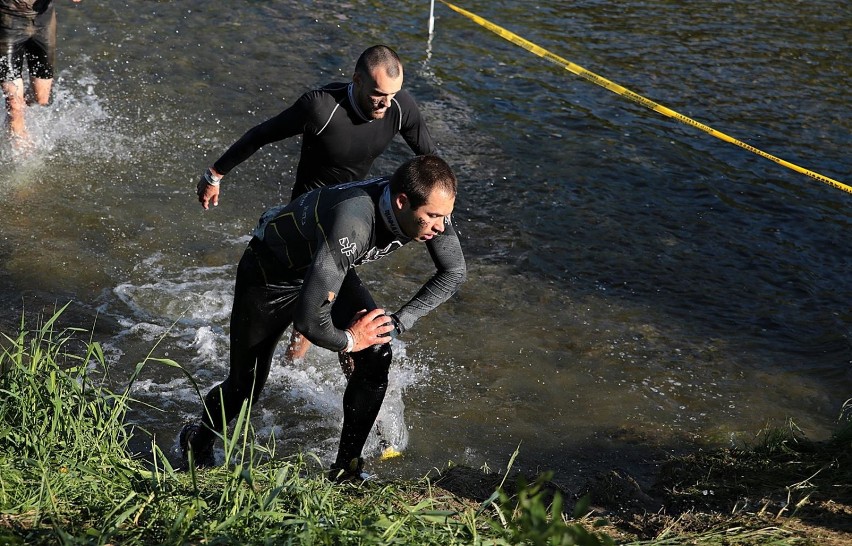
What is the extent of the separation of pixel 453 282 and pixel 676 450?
6.47ft

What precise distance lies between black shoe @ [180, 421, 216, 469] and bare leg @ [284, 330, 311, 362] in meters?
1.17

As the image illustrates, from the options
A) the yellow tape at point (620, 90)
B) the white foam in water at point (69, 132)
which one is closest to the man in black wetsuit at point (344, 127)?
the white foam in water at point (69, 132)

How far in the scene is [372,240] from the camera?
14.4 ft

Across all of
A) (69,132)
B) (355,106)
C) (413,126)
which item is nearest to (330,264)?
(355,106)

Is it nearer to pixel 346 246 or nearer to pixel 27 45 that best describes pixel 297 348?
pixel 346 246

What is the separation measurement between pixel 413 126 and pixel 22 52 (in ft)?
15.1

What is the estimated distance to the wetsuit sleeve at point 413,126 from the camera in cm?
558

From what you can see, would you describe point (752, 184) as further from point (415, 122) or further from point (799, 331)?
point (415, 122)

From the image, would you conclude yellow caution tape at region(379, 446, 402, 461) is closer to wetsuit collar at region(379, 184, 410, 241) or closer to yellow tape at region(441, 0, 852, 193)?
wetsuit collar at region(379, 184, 410, 241)

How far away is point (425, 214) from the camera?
13.7 feet

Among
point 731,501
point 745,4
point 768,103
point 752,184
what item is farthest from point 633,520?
point 745,4

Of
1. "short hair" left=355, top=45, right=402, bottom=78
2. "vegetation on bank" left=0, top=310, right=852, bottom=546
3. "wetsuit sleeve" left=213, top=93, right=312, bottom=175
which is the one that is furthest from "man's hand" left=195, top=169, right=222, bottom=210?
"vegetation on bank" left=0, top=310, right=852, bottom=546

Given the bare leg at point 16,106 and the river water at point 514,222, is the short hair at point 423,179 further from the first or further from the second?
the bare leg at point 16,106

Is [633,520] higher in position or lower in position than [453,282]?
lower
